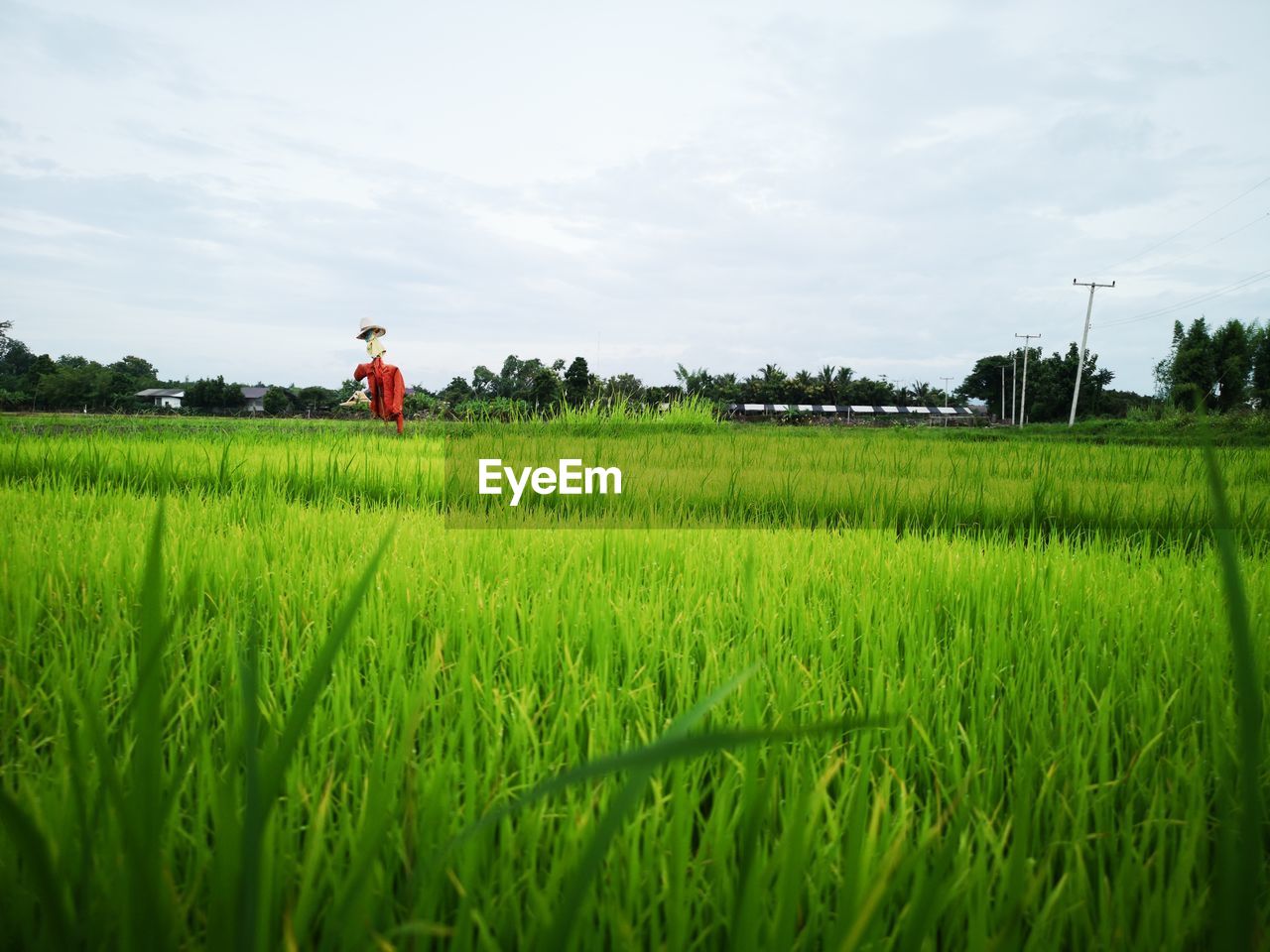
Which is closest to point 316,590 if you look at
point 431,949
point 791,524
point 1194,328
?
point 431,949

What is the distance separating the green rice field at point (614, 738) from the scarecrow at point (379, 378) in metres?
4.99

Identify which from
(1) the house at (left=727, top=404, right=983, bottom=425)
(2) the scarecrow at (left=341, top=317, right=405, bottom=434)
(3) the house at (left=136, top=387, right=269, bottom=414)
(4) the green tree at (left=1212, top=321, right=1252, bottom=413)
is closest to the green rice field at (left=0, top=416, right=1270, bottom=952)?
(2) the scarecrow at (left=341, top=317, right=405, bottom=434)

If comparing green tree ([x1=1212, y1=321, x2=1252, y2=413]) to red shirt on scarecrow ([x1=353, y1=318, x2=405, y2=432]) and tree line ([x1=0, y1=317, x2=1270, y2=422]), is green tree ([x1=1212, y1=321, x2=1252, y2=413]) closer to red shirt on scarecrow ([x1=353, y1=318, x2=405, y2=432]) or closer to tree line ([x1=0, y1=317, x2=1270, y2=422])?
tree line ([x1=0, y1=317, x2=1270, y2=422])

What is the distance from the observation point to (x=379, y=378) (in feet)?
24.2

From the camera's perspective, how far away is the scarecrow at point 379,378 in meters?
7.27

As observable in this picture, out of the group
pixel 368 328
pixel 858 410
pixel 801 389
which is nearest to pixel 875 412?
pixel 858 410

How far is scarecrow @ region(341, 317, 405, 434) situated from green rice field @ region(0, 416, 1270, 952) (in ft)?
16.4

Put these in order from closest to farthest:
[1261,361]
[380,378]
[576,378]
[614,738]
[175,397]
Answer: [614,738], [380,378], [576,378], [1261,361], [175,397]

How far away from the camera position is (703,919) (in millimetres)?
700

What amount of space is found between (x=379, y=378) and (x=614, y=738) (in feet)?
23.6

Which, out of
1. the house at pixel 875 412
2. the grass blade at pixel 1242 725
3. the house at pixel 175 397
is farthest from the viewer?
the house at pixel 875 412

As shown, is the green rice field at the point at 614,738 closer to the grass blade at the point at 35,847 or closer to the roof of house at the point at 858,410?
the grass blade at the point at 35,847

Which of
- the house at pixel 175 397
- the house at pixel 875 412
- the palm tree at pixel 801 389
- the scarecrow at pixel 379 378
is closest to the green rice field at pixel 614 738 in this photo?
the scarecrow at pixel 379 378

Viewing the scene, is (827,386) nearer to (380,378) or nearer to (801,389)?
(801,389)
